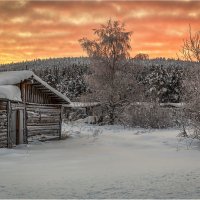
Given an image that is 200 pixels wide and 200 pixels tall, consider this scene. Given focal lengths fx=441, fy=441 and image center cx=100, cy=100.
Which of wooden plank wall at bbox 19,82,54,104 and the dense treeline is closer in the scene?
wooden plank wall at bbox 19,82,54,104

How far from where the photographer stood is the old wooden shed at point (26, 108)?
22031mm

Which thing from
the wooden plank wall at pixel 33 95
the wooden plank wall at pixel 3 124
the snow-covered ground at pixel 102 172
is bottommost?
the snow-covered ground at pixel 102 172

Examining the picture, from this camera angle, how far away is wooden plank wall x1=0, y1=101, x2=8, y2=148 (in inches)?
855

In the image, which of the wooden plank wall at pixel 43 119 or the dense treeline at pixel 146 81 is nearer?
the wooden plank wall at pixel 43 119

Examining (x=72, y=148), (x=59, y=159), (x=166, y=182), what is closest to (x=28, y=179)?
(x=166, y=182)

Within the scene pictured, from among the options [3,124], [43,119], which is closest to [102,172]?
[3,124]

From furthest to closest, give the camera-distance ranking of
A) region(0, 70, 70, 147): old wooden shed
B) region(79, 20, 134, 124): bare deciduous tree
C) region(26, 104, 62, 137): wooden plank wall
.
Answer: region(79, 20, 134, 124): bare deciduous tree → region(26, 104, 62, 137): wooden plank wall → region(0, 70, 70, 147): old wooden shed

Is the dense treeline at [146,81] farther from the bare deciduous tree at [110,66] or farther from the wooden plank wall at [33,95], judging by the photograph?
the wooden plank wall at [33,95]

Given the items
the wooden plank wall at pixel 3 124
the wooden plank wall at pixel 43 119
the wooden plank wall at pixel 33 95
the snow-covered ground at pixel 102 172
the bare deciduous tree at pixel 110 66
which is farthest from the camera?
the bare deciduous tree at pixel 110 66

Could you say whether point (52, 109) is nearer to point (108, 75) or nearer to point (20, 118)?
point (20, 118)

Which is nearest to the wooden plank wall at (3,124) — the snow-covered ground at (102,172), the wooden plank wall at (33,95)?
the snow-covered ground at (102,172)

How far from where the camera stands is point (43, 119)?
2730 cm

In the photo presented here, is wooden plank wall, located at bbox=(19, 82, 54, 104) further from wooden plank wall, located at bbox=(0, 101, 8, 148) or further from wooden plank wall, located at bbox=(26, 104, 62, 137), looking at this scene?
wooden plank wall, located at bbox=(0, 101, 8, 148)

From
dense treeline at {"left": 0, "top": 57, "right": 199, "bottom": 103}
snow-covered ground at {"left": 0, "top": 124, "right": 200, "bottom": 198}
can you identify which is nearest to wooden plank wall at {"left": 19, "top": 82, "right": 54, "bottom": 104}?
snow-covered ground at {"left": 0, "top": 124, "right": 200, "bottom": 198}
